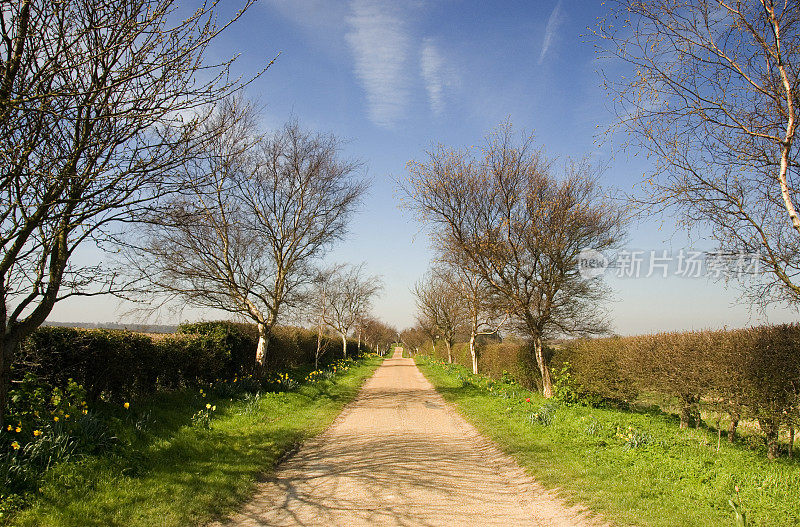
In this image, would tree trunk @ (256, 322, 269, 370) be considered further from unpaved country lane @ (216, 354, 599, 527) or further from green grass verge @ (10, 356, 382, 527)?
unpaved country lane @ (216, 354, 599, 527)

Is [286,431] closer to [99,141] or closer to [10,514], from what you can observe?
[10,514]

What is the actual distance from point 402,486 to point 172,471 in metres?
2.85

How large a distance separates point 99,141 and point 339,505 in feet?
14.2

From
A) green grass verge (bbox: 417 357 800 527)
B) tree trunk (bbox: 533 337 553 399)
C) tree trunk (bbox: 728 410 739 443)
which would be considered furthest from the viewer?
tree trunk (bbox: 533 337 553 399)

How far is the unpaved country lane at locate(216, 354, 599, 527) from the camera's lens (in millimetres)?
4488

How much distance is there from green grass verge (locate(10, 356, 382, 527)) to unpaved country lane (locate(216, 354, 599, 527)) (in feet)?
1.38

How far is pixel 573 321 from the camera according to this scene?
13.6m

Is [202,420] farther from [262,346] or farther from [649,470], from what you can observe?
[649,470]

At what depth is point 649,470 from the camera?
5.70 meters

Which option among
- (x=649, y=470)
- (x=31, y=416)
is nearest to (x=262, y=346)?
(x=31, y=416)

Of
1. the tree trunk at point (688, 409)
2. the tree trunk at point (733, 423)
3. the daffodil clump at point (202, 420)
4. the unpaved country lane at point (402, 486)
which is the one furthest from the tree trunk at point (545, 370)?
the daffodil clump at point (202, 420)

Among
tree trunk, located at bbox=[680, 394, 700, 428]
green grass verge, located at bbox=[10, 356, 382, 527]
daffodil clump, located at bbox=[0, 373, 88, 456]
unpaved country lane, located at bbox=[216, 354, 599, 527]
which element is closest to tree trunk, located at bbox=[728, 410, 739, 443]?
tree trunk, located at bbox=[680, 394, 700, 428]

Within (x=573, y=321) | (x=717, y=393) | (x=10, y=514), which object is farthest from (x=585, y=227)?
(x=10, y=514)

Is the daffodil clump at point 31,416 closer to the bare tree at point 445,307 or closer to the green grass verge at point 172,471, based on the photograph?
the green grass verge at point 172,471
